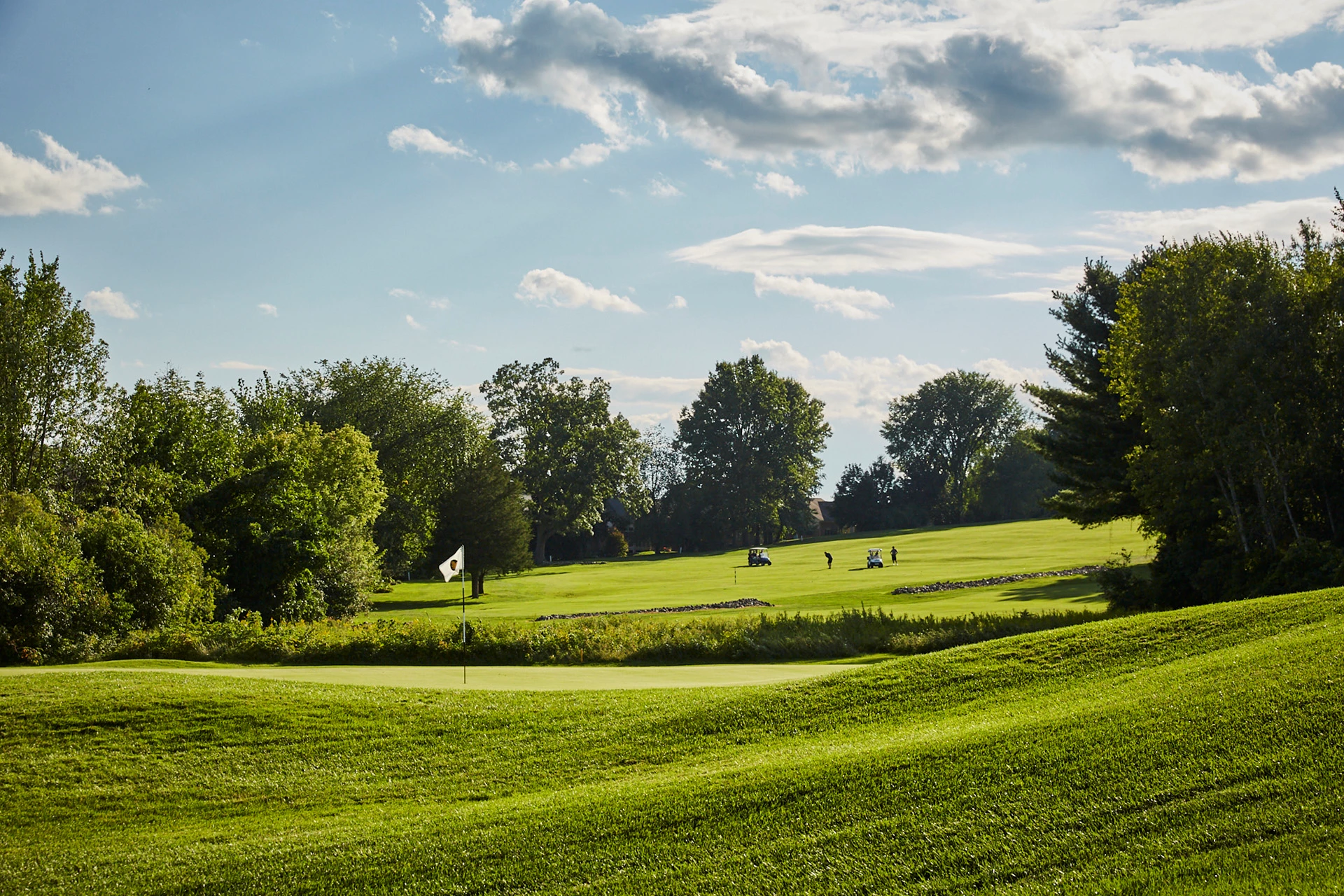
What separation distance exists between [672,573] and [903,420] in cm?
7252

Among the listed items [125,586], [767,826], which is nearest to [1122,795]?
[767,826]

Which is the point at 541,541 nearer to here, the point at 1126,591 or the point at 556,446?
the point at 556,446

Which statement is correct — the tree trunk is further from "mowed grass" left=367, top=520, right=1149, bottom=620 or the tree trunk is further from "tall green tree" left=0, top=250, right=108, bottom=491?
"tall green tree" left=0, top=250, right=108, bottom=491

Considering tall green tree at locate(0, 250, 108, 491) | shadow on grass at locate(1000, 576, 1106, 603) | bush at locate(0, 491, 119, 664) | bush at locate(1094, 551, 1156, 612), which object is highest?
tall green tree at locate(0, 250, 108, 491)

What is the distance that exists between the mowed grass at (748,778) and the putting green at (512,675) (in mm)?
1674

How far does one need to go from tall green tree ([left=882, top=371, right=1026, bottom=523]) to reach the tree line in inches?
3920

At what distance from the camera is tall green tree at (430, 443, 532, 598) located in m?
52.3

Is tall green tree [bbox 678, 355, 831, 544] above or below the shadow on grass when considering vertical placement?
above

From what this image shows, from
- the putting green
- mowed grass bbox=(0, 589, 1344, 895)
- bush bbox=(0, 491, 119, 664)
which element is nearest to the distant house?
bush bbox=(0, 491, 119, 664)

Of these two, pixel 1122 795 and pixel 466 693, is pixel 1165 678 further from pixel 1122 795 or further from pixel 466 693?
pixel 466 693

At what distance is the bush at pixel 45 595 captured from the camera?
22719mm

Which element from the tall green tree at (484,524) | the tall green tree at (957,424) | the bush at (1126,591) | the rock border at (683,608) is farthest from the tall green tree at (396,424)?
the tall green tree at (957,424)

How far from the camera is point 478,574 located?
52.9 m

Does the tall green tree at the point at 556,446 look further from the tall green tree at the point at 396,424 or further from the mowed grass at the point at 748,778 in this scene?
the mowed grass at the point at 748,778
